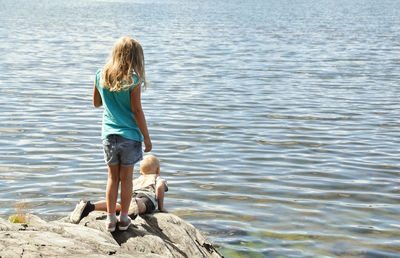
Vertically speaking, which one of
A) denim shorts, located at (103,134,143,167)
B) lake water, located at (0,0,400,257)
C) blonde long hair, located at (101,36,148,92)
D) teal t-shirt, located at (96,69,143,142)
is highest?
blonde long hair, located at (101,36,148,92)

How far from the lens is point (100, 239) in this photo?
16.6ft

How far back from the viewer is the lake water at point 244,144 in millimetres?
7719

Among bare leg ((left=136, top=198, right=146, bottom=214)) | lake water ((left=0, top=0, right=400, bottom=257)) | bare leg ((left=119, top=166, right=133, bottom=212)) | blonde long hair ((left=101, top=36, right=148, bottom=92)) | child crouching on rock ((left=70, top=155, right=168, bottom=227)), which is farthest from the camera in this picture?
lake water ((left=0, top=0, right=400, bottom=257))

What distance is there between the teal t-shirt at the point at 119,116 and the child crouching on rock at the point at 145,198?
Result: 0.75 metres

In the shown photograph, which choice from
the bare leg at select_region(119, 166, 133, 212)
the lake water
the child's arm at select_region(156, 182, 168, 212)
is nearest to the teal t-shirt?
the bare leg at select_region(119, 166, 133, 212)

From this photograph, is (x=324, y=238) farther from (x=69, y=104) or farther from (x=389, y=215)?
(x=69, y=104)

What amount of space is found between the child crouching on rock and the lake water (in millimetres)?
1047

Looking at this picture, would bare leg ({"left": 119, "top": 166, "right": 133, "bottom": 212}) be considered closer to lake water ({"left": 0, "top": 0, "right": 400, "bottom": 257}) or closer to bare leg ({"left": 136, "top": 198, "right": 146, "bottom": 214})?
bare leg ({"left": 136, "top": 198, "right": 146, "bottom": 214})

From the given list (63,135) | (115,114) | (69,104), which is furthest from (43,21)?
(115,114)

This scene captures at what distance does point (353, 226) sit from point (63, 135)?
19.3 ft

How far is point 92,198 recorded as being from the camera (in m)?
8.31

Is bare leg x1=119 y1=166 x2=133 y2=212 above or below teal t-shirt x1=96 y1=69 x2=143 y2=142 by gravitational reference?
below

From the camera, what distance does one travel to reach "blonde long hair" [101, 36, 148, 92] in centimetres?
548

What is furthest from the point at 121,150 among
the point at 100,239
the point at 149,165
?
the point at 149,165
